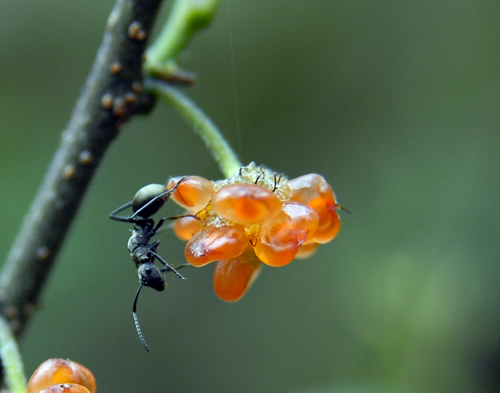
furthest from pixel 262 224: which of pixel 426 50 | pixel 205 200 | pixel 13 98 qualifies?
pixel 13 98

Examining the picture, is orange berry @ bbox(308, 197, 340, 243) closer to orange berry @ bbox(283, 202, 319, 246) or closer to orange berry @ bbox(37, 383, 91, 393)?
orange berry @ bbox(283, 202, 319, 246)

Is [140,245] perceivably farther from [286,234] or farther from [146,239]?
[286,234]

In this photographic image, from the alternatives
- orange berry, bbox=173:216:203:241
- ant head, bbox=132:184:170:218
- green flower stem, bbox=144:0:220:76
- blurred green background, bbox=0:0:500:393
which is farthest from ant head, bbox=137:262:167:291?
blurred green background, bbox=0:0:500:393

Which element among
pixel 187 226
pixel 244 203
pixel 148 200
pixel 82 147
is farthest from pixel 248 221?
pixel 82 147

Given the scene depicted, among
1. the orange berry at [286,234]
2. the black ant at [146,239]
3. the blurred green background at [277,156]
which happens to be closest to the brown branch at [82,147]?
the black ant at [146,239]

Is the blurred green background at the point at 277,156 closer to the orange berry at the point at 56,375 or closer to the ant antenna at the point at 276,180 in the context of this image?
the ant antenna at the point at 276,180

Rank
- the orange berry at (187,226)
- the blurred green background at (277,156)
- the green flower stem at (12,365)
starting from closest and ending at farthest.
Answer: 1. the green flower stem at (12,365)
2. the orange berry at (187,226)
3. the blurred green background at (277,156)

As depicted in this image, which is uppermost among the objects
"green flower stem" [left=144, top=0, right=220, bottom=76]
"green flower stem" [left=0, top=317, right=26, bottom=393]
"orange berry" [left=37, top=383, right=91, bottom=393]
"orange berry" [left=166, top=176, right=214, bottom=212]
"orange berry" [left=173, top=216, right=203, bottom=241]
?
"green flower stem" [left=144, top=0, right=220, bottom=76]
